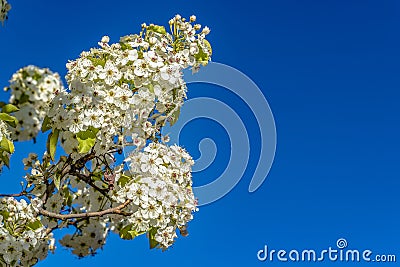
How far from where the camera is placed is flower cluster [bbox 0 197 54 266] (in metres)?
4.97

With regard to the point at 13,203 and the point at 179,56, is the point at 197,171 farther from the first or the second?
the point at 13,203

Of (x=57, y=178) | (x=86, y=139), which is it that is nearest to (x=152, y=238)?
(x=86, y=139)

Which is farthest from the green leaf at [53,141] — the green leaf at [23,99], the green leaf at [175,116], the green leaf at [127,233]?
the green leaf at [23,99]

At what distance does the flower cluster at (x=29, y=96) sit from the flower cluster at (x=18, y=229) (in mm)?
5401

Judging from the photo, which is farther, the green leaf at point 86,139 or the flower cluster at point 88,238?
the flower cluster at point 88,238

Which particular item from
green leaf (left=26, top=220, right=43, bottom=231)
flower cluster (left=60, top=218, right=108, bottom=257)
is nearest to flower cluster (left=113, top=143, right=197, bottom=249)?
green leaf (left=26, top=220, right=43, bottom=231)

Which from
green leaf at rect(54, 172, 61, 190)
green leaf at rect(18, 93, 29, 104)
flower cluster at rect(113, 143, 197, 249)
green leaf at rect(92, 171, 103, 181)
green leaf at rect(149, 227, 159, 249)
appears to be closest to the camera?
flower cluster at rect(113, 143, 197, 249)

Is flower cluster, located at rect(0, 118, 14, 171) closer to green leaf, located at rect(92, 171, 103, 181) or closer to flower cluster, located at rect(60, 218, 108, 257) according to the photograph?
green leaf, located at rect(92, 171, 103, 181)

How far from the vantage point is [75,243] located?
6520mm

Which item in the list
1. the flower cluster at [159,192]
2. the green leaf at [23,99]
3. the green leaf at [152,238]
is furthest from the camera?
the green leaf at [23,99]

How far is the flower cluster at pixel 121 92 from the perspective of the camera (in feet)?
15.4

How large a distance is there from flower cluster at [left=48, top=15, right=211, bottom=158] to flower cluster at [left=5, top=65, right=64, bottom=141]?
5.83 meters

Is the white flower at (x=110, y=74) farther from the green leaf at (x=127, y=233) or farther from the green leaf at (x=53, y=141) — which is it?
the green leaf at (x=127, y=233)

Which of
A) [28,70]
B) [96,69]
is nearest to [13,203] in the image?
[96,69]
